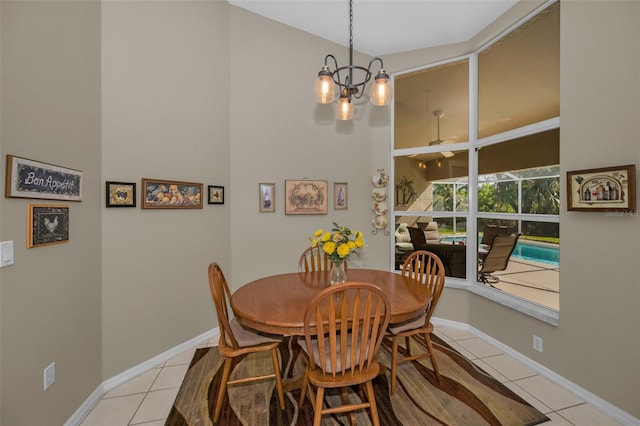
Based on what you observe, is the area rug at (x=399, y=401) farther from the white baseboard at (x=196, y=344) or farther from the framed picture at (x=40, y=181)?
the framed picture at (x=40, y=181)

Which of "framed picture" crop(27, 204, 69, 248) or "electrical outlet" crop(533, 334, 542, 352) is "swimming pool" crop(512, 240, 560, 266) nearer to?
"electrical outlet" crop(533, 334, 542, 352)

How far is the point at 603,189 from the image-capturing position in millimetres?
1897

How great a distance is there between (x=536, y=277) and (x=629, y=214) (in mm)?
993

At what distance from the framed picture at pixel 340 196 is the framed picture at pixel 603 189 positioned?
209 centimetres

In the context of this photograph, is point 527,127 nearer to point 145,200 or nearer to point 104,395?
point 145,200

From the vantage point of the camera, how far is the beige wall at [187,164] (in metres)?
1.54

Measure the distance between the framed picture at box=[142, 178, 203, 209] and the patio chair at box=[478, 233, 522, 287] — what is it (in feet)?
10.1

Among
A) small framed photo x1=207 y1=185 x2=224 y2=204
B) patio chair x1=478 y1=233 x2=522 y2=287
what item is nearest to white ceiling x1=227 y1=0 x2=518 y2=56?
small framed photo x1=207 y1=185 x2=224 y2=204

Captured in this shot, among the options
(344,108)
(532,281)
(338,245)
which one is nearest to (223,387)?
(338,245)

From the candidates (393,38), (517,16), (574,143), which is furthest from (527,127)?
(393,38)

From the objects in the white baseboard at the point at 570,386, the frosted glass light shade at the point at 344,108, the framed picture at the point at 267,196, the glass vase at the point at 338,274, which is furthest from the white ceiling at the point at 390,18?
the white baseboard at the point at 570,386

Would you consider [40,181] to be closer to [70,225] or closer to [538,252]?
[70,225]

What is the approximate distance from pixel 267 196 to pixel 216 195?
1.85 ft

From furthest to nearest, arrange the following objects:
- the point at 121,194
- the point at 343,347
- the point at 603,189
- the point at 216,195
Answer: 1. the point at 216,195
2. the point at 121,194
3. the point at 603,189
4. the point at 343,347
